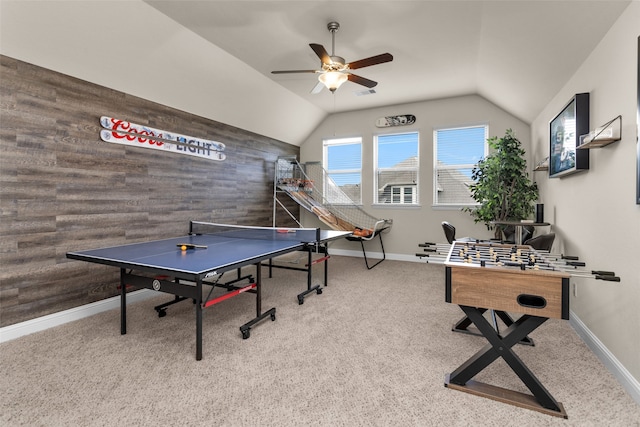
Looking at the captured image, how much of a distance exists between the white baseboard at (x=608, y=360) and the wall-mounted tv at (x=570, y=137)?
1.36 metres

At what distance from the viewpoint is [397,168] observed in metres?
6.10

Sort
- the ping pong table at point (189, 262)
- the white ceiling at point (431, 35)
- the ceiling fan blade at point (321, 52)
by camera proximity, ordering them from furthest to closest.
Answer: the ceiling fan blade at point (321, 52) → the white ceiling at point (431, 35) → the ping pong table at point (189, 262)

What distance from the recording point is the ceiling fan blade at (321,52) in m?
2.72

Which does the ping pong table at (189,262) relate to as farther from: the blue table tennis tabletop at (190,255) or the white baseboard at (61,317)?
the white baseboard at (61,317)

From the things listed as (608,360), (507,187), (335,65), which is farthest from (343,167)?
(608,360)

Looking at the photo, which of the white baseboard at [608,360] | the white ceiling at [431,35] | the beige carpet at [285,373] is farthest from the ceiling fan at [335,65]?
the white baseboard at [608,360]

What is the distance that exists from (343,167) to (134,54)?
430 centimetres

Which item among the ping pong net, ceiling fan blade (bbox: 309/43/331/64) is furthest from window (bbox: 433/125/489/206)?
ceiling fan blade (bbox: 309/43/331/64)

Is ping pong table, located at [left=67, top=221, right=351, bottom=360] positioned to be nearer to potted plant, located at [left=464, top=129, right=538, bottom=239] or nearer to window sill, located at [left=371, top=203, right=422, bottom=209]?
potted plant, located at [left=464, top=129, right=538, bottom=239]

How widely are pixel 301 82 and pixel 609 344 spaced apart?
4597 mm

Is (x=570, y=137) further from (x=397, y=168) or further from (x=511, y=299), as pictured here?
(x=397, y=168)

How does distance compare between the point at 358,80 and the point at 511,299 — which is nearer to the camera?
the point at 511,299

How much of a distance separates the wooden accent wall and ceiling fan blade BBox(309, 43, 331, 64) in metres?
2.26

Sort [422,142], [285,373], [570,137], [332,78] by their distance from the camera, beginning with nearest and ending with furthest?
1. [285,373]
2. [570,137]
3. [332,78]
4. [422,142]
